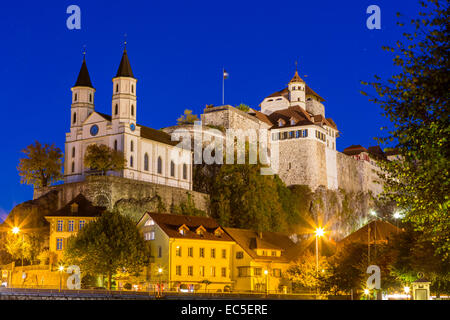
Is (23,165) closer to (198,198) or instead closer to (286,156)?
(198,198)

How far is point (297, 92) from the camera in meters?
126

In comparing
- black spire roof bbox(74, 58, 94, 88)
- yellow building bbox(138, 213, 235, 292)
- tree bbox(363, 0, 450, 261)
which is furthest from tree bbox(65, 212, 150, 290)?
tree bbox(363, 0, 450, 261)

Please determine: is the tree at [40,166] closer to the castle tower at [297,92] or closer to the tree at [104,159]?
the tree at [104,159]

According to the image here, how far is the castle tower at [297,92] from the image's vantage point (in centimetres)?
12569

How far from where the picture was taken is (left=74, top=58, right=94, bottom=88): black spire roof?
89.7 metres

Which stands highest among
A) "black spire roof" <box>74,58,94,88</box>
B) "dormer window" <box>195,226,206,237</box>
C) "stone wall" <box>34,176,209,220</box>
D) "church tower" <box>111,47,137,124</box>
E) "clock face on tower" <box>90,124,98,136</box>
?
"black spire roof" <box>74,58,94,88</box>

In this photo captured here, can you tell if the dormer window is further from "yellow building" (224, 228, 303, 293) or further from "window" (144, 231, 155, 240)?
"window" (144, 231, 155, 240)

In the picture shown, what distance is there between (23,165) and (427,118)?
224ft

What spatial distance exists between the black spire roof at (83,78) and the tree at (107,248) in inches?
1038

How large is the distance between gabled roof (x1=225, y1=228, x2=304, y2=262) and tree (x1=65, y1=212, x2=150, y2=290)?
12.2m

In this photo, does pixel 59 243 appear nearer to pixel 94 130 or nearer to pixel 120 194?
pixel 120 194

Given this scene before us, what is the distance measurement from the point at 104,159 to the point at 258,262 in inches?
816

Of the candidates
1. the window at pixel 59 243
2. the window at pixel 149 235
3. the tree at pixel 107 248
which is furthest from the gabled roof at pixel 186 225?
the window at pixel 59 243

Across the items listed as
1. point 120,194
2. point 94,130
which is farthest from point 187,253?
point 94,130
